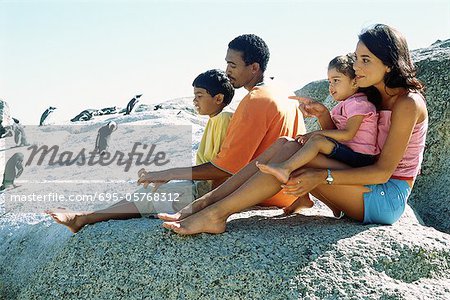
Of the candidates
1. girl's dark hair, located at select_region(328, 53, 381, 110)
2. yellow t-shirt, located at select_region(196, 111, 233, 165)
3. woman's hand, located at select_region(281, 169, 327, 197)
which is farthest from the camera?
yellow t-shirt, located at select_region(196, 111, 233, 165)

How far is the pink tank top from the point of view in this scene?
4098 millimetres

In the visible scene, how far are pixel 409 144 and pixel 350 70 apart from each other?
2.11ft

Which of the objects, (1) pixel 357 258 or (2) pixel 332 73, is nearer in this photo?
(1) pixel 357 258

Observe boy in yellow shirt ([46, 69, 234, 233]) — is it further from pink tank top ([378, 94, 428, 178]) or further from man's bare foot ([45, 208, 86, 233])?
pink tank top ([378, 94, 428, 178])

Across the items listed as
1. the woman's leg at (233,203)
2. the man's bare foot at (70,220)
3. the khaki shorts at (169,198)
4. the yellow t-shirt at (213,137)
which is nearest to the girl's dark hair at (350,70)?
the woman's leg at (233,203)

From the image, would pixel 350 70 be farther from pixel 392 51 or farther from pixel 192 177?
pixel 192 177

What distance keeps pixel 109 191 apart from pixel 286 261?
11.4ft

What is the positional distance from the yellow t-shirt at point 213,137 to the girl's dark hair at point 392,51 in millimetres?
1269

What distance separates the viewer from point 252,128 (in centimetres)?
440

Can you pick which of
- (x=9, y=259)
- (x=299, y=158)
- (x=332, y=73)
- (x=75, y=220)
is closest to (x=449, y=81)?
(x=332, y=73)

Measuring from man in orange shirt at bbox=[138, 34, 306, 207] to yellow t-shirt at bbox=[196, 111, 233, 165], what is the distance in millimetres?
260

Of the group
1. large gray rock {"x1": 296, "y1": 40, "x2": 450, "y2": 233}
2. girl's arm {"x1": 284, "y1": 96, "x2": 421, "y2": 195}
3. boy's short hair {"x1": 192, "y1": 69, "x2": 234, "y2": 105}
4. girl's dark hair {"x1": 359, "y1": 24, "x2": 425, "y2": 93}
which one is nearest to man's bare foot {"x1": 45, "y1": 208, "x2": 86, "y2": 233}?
boy's short hair {"x1": 192, "y1": 69, "x2": 234, "y2": 105}

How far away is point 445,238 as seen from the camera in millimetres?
4164

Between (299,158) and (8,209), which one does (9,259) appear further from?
(299,158)
